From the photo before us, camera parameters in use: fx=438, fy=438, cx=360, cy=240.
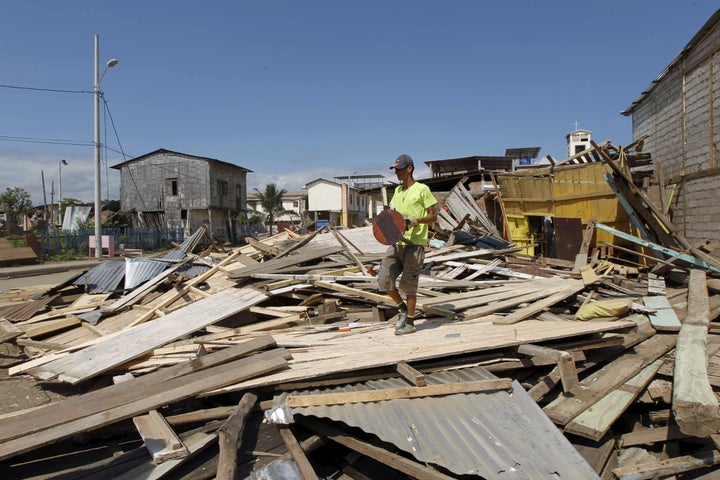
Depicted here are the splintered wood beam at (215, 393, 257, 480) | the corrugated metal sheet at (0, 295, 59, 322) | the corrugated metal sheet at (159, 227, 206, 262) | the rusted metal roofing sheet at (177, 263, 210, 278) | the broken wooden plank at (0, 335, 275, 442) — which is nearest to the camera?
the splintered wood beam at (215, 393, 257, 480)

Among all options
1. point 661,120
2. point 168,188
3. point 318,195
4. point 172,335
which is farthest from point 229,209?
point 172,335

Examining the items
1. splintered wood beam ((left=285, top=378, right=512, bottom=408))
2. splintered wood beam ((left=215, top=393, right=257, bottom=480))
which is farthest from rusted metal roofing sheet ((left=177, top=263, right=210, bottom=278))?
splintered wood beam ((left=285, top=378, right=512, bottom=408))

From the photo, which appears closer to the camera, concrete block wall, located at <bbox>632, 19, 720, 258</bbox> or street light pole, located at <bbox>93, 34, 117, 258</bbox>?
concrete block wall, located at <bbox>632, 19, 720, 258</bbox>

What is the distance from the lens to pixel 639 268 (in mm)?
8703

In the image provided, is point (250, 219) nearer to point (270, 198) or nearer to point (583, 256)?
point (270, 198)

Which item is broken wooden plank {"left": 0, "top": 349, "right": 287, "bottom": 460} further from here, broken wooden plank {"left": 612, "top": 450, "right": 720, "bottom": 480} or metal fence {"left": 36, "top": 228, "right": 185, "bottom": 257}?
metal fence {"left": 36, "top": 228, "right": 185, "bottom": 257}

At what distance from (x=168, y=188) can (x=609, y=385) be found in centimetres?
3733

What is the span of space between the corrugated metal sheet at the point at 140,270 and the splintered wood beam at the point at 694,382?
7.32m

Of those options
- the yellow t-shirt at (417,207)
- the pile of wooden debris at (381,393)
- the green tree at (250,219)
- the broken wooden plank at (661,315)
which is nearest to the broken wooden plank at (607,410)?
the pile of wooden debris at (381,393)

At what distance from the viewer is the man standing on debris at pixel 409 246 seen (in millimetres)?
4243

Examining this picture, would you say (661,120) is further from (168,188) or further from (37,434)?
(168,188)

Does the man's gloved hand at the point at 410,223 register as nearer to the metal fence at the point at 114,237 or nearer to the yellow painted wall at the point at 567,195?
the yellow painted wall at the point at 567,195

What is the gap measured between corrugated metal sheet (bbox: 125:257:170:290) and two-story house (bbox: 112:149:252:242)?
2854 centimetres

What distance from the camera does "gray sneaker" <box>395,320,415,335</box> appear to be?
423 centimetres
